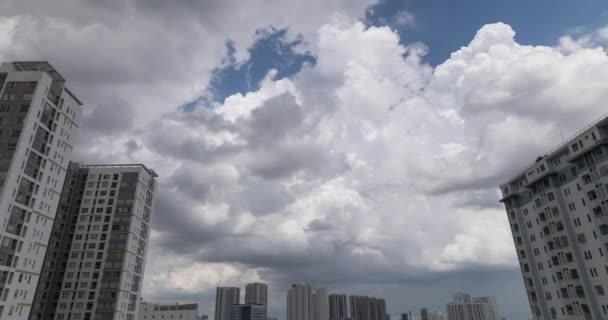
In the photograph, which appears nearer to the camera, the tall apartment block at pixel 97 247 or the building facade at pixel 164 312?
the tall apartment block at pixel 97 247

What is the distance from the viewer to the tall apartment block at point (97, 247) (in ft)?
378

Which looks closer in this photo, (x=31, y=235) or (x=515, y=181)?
(x=31, y=235)

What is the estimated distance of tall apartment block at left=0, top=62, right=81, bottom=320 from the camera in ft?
259

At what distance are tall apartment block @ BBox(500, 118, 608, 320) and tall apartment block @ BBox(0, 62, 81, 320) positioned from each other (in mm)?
117230

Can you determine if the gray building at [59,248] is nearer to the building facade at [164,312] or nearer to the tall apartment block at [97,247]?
the tall apartment block at [97,247]

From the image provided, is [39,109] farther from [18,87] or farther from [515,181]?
[515,181]

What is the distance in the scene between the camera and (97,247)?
123188 mm

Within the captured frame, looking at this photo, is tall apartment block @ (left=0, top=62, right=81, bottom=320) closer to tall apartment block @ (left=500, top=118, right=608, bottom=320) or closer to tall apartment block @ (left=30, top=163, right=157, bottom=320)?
tall apartment block @ (left=30, top=163, right=157, bottom=320)

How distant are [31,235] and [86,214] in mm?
46030

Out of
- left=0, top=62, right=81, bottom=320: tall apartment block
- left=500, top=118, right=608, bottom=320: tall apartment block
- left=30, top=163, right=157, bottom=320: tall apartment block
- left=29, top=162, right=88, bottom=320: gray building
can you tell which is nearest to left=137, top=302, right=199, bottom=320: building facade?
left=30, top=163, right=157, bottom=320: tall apartment block

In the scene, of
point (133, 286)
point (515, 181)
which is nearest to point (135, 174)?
point (133, 286)

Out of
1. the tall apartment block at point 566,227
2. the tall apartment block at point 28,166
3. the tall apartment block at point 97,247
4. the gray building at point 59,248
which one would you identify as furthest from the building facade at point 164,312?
the tall apartment block at point 566,227

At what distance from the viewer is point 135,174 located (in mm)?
133500

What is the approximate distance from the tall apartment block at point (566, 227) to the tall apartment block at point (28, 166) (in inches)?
4615
